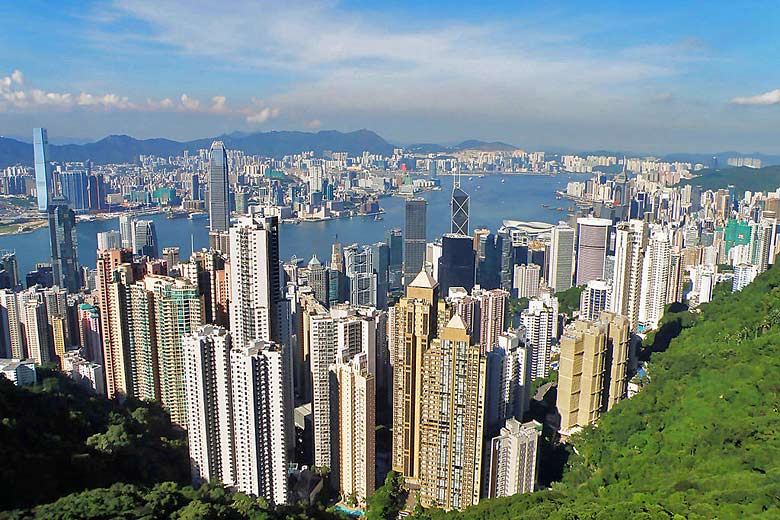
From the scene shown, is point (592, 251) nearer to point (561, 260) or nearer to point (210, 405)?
point (561, 260)

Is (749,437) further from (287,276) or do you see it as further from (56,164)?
(56,164)

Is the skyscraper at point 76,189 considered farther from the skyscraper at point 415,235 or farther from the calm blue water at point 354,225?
the skyscraper at point 415,235

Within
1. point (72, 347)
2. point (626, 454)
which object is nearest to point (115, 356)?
point (72, 347)

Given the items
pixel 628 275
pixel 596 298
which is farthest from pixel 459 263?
pixel 628 275

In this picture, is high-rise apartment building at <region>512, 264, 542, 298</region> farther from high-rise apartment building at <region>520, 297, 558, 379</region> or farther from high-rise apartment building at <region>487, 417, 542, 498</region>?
high-rise apartment building at <region>487, 417, 542, 498</region>

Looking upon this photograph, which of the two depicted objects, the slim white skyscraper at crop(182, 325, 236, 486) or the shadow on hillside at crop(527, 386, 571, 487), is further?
the shadow on hillside at crop(527, 386, 571, 487)

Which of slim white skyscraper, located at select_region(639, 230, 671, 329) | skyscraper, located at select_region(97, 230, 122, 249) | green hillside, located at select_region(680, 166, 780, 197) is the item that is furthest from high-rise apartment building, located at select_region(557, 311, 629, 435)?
green hillside, located at select_region(680, 166, 780, 197)
